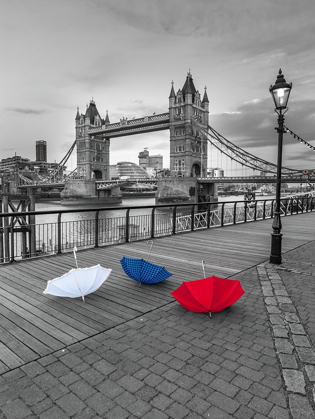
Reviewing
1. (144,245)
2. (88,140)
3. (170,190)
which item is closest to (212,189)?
(170,190)

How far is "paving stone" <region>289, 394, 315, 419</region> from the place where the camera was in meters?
2.20

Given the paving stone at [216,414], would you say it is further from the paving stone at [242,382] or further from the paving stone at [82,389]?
the paving stone at [82,389]

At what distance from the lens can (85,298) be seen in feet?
14.7

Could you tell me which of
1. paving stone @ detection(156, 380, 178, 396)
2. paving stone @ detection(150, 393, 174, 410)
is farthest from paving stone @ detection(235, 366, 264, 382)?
paving stone @ detection(150, 393, 174, 410)

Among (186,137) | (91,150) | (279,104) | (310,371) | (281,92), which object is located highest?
(186,137)

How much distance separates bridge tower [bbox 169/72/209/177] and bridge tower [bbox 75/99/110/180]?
116 ft

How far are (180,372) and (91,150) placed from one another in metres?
106

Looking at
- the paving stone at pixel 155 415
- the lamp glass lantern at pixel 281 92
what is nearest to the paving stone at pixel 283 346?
the paving stone at pixel 155 415

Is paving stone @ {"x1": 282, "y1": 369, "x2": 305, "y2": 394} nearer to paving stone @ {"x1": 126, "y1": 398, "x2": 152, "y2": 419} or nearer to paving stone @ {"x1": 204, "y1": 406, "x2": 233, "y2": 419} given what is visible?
paving stone @ {"x1": 204, "y1": 406, "x2": 233, "y2": 419}

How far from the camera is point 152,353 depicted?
9.93 feet

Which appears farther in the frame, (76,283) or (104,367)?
(76,283)

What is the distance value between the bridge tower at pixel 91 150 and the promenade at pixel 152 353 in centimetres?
10017

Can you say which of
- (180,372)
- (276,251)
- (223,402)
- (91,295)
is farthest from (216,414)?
(276,251)

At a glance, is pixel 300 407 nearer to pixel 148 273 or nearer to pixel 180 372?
pixel 180 372
